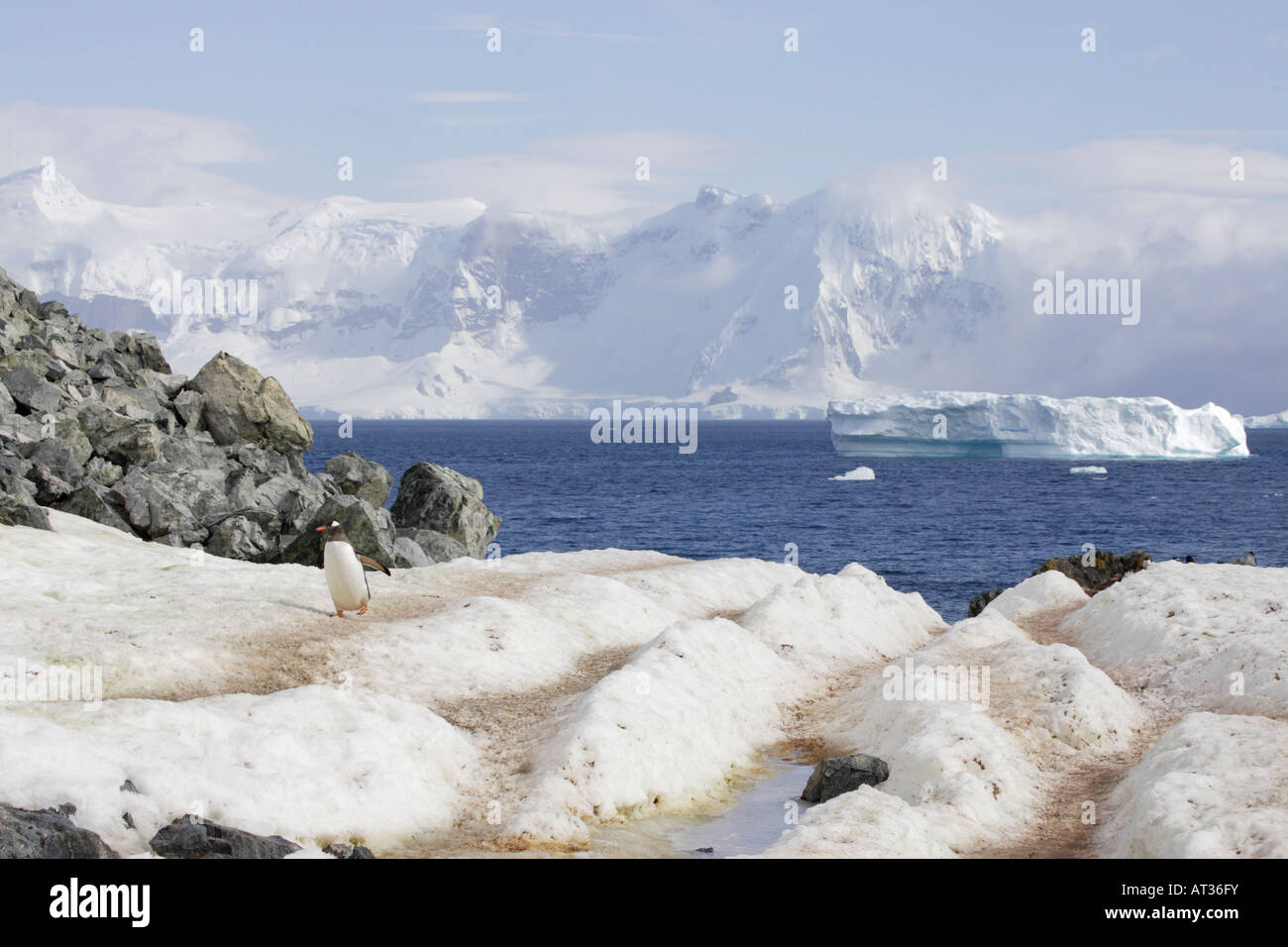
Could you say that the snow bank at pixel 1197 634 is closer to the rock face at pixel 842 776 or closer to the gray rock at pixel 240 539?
the rock face at pixel 842 776

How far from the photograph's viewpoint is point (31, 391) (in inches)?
1543

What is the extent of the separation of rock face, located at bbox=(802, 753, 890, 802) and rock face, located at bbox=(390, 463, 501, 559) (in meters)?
26.4

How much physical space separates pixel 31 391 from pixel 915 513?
225ft

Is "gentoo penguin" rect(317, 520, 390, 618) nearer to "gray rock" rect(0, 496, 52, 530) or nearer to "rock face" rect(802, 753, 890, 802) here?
"gray rock" rect(0, 496, 52, 530)

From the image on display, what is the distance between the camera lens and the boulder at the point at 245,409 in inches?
Answer: 1828

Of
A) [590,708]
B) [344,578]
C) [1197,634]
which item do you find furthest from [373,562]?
[1197,634]

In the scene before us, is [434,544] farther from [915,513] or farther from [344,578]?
[915,513]

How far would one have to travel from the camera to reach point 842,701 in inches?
990

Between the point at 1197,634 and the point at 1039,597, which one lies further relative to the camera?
the point at 1039,597

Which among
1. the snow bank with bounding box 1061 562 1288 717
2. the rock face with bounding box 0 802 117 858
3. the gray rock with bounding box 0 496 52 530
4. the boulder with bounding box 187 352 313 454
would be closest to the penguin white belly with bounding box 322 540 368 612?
the gray rock with bounding box 0 496 52 530

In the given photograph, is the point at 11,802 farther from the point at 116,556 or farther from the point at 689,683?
the point at 116,556

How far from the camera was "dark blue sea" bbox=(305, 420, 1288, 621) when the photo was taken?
230 ft

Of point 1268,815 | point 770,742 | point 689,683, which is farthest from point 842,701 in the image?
point 1268,815
